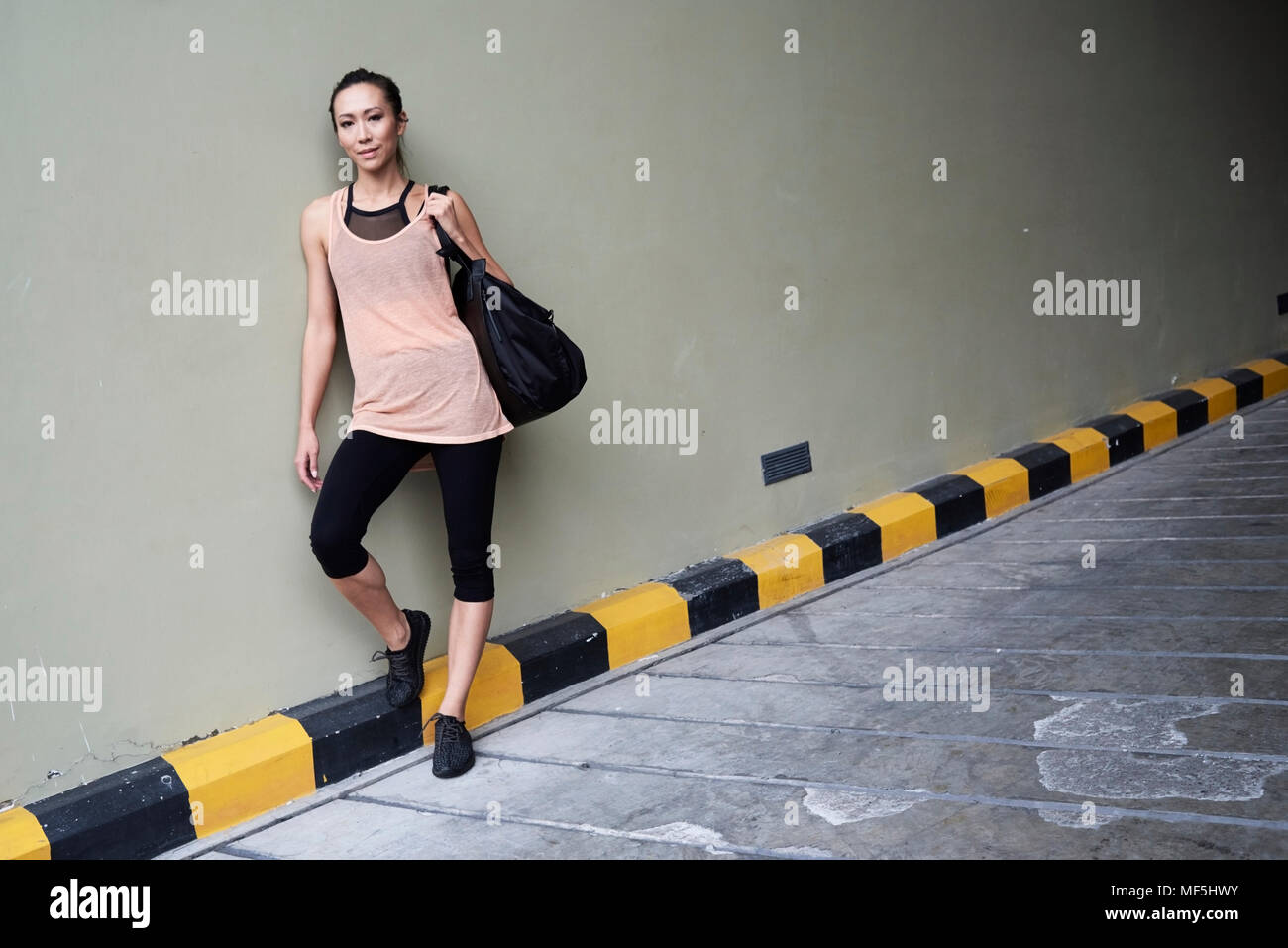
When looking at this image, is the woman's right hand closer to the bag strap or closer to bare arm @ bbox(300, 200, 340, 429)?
bare arm @ bbox(300, 200, 340, 429)

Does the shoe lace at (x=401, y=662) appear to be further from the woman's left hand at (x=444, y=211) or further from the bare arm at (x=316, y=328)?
the woman's left hand at (x=444, y=211)

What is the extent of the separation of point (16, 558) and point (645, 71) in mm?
2304

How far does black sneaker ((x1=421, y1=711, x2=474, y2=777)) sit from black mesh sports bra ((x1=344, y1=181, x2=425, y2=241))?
3.88 feet

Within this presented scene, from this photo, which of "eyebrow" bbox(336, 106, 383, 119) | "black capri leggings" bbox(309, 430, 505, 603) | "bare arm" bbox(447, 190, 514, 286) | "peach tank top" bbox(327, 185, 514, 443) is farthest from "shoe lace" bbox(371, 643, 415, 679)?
"eyebrow" bbox(336, 106, 383, 119)

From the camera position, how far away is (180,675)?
10.2 feet

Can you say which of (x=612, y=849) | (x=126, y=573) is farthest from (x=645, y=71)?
(x=612, y=849)

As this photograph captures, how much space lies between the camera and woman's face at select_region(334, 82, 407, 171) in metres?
3.12

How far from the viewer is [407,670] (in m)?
3.37

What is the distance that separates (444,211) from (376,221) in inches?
6.4

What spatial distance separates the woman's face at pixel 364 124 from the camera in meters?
3.12

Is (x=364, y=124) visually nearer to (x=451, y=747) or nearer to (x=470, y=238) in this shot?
(x=470, y=238)
